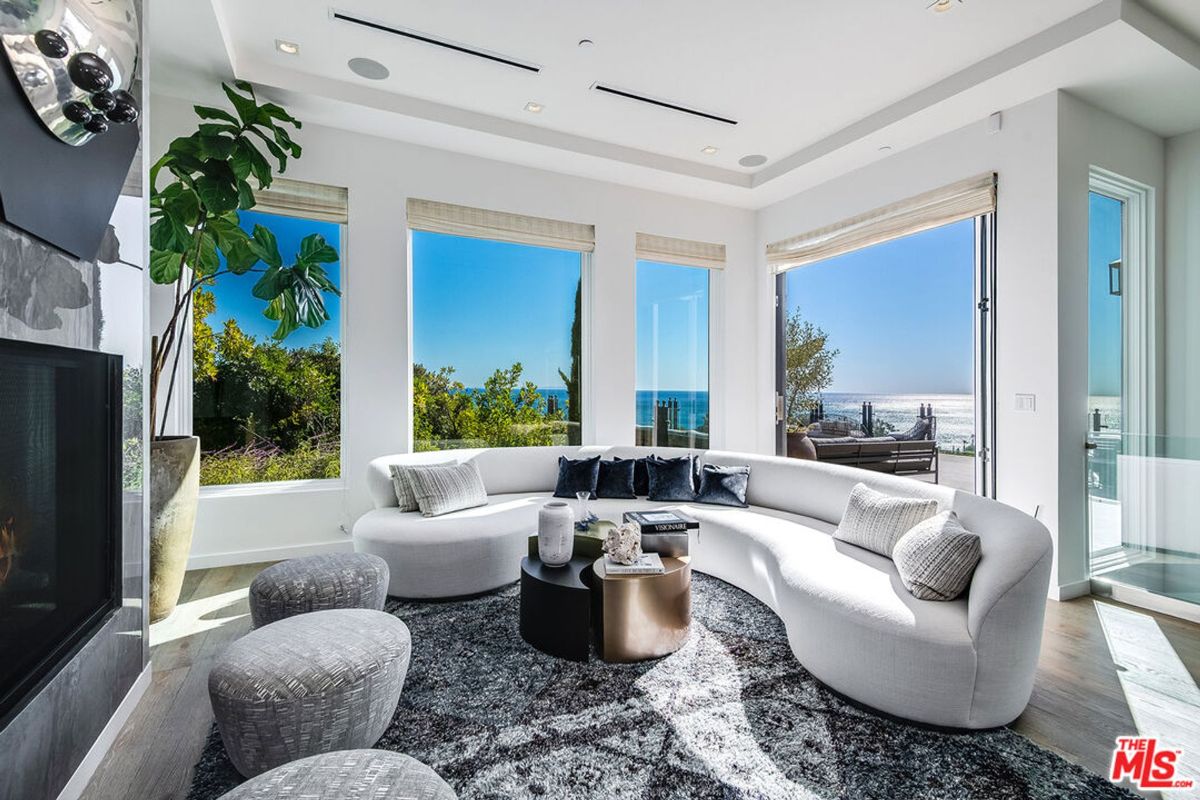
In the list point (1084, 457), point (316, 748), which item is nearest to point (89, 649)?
point (316, 748)

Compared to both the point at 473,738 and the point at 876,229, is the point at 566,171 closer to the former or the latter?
the point at 876,229

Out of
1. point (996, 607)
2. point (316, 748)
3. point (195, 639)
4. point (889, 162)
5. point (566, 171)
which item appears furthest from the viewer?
point (566, 171)

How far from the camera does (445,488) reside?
11.8ft

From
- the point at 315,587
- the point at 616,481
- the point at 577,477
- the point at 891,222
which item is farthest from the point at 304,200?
the point at 891,222

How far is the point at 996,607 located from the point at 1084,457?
88.3 inches

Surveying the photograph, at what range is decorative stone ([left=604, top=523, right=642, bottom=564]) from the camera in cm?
259

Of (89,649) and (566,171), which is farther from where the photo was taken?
(566,171)

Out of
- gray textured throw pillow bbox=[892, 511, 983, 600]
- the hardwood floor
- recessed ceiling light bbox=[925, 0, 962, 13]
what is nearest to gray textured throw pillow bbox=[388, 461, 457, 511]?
the hardwood floor

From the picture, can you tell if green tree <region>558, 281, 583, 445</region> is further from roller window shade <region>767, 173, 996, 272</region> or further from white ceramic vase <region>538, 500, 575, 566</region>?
white ceramic vase <region>538, 500, 575, 566</region>

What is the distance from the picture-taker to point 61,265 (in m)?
1.66

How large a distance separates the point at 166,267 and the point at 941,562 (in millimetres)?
4294

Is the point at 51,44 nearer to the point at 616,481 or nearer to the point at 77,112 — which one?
the point at 77,112

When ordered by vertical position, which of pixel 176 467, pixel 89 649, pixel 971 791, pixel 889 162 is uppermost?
pixel 889 162
